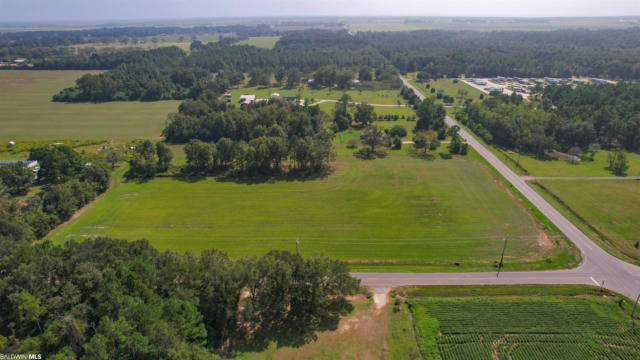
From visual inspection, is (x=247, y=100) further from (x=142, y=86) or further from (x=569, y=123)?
(x=569, y=123)

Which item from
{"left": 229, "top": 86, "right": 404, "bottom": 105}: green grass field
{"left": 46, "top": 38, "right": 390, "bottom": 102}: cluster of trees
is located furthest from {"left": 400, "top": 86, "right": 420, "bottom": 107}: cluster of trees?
{"left": 46, "top": 38, "right": 390, "bottom": 102}: cluster of trees

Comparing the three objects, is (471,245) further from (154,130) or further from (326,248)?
(154,130)

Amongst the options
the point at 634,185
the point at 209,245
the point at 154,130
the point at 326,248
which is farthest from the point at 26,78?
the point at 634,185

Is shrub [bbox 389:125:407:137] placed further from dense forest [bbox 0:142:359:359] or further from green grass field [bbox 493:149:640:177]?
dense forest [bbox 0:142:359:359]

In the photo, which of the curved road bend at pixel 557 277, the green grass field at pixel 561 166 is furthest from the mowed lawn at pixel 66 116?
the green grass field at pixel 561 166

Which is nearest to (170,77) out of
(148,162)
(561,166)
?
(148,162)

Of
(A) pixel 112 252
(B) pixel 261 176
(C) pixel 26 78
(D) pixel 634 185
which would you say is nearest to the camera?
(A) pixel 112 252
